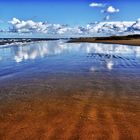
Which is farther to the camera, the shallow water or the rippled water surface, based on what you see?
the rippled water surface

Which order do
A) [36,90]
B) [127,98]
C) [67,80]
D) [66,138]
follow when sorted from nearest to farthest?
1. [66,138]
2. [127,98]
3. [36,90]
4. [67,80]

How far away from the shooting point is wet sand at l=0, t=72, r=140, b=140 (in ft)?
22.1

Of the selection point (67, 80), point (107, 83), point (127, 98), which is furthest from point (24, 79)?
point (127, 98)

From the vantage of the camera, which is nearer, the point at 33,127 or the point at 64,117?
the point at 33,127

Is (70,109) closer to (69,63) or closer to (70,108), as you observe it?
(70,108)

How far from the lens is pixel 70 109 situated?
864 cm

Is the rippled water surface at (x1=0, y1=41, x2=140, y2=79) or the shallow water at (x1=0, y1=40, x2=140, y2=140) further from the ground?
the shallow water at (x1=0, y1=40, x2=140, y2=140)

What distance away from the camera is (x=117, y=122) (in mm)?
7426

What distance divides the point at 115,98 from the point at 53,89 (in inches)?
110

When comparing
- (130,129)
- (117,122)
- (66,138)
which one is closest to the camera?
(66,138)

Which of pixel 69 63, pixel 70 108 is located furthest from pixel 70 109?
pixel 69 63

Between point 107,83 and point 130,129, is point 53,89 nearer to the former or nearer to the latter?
point 107,83

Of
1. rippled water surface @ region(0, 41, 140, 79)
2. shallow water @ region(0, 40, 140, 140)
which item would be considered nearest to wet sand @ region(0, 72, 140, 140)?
shallow water @ region(0, 40, 140, 140)

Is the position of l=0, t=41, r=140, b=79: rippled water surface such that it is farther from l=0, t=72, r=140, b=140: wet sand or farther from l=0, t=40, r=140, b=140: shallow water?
l=0, t=72, r=140, b=140: wet sand
